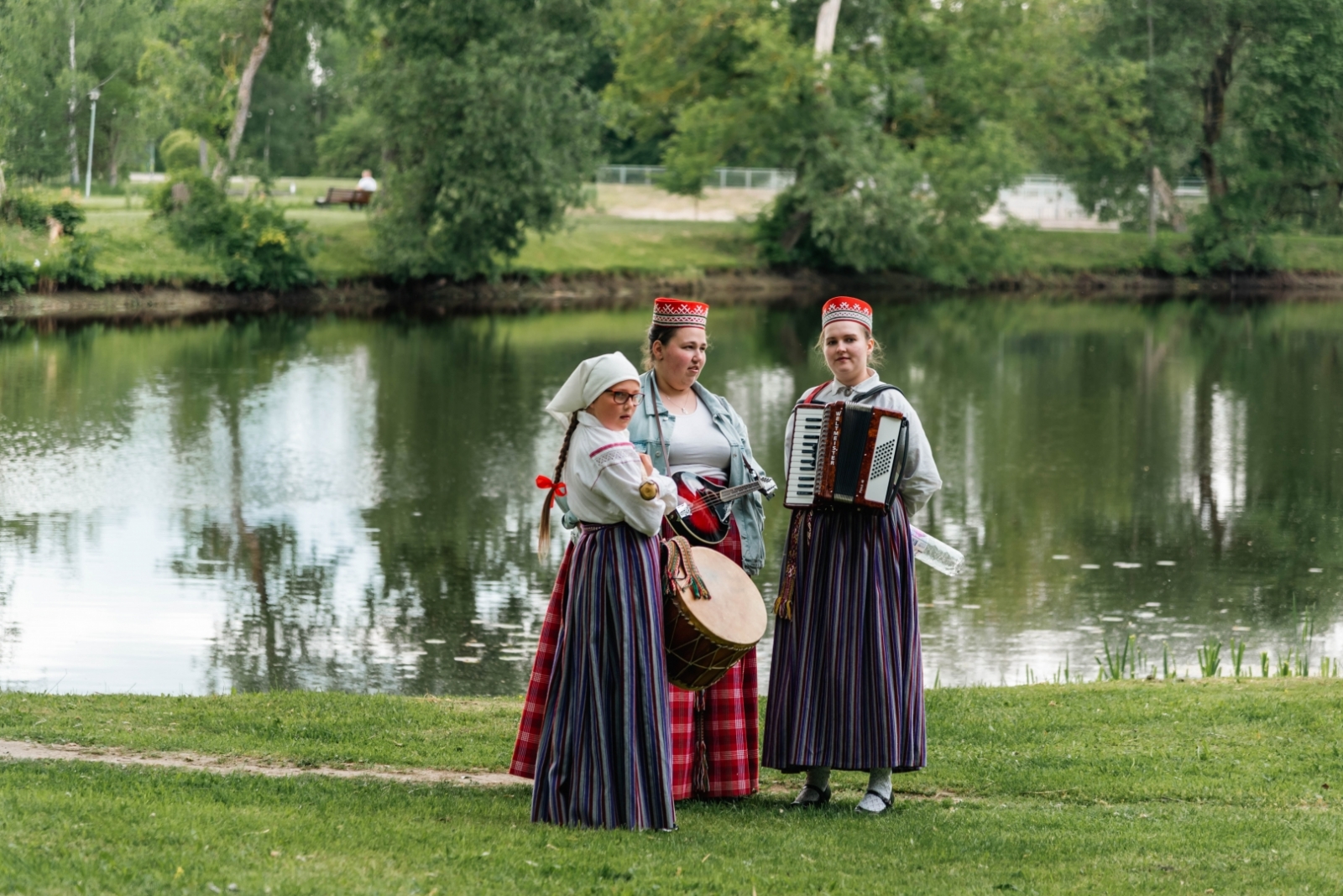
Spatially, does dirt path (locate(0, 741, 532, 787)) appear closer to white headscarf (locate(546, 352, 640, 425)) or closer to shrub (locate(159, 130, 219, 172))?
white headscarf (locate(546, 352, 640, 425))

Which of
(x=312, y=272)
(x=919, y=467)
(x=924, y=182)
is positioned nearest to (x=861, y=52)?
(x=924, y=182)

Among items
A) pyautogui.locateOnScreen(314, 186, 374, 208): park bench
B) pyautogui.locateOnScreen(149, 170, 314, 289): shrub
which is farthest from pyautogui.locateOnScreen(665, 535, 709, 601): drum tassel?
pyautogui.locateOnScreen(314, 186, 374, 208): park bench

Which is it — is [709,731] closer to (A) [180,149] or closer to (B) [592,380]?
(B) [592,380]

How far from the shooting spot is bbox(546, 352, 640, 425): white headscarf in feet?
19.8

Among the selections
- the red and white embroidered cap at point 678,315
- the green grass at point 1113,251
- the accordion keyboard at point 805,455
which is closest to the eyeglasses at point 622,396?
the red and white embroidered cap at point 678,315

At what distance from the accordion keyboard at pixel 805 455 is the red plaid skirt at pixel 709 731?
11.7 inches

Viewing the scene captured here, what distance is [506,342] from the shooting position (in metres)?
33.9

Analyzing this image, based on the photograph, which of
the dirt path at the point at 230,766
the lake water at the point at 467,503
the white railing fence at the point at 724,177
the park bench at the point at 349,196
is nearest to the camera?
the dirt path at the point at 230,766

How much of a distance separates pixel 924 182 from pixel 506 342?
2130 cm

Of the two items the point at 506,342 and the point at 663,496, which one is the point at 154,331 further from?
the point at 663,496

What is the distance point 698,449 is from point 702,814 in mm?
1426

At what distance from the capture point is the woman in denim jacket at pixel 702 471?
21.5 ft

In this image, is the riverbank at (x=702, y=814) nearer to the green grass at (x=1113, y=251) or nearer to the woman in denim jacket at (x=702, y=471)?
the woman in denim jacket at (x=702, y=471)

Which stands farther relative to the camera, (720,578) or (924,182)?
(924,182)
